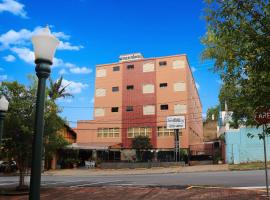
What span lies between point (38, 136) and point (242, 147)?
3528cm

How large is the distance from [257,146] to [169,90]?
62.8ft

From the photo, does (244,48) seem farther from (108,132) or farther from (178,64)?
(108,132)

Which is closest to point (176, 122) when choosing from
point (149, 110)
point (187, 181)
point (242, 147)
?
point (149, 110)

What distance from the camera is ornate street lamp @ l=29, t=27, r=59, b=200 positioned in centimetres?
506

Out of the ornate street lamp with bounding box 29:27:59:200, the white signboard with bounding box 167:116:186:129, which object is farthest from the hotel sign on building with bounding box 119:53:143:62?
the ornate street lamp with bounding box 29:27:59:200

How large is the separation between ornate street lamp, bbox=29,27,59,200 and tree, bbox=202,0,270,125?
3.42 m

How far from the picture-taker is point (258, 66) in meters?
6.78

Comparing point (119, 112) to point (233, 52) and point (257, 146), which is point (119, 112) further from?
point (233, 52)

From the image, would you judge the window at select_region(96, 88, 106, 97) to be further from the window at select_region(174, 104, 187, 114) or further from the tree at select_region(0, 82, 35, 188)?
the tree at select_region(0, 82, 35, 188)

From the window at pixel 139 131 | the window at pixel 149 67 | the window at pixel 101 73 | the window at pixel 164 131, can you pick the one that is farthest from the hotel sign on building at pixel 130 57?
the window at pixel 164 131

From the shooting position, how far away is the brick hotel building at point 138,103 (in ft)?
177

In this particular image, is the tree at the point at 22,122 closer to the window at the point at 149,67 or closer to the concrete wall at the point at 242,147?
the concrete wall at the point at 242,147

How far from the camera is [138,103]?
56.5 metres

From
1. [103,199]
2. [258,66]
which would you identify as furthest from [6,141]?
[258,66]
